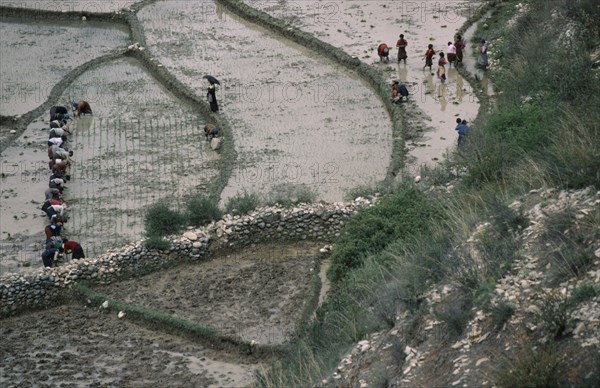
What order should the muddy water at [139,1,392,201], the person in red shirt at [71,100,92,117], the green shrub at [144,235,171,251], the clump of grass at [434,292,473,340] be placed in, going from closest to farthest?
the clump of grass at [434,292,473,340], the green shrub at [144,235,171,251], the muddy water at [139,1,392,201], the person in red shirt at [71,100,92,117]

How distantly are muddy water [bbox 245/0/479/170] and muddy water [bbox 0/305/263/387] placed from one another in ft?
27.2

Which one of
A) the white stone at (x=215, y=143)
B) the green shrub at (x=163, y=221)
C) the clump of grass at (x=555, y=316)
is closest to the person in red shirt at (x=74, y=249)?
the green shrub at (x=163, y=221)

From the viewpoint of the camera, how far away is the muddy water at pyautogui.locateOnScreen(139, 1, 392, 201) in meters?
26.4

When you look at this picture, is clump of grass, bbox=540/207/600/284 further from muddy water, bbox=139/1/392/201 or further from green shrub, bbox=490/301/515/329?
muddy water, bbox=139/1/392/201

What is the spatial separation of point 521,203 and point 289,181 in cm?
997

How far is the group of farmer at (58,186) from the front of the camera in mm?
23094

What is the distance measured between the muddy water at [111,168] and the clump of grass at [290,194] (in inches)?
73.0

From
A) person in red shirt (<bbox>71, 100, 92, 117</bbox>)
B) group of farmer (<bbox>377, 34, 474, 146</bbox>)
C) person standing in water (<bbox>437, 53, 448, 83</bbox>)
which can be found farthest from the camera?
person standing in water (<bbox>437, 53, 448, 83</bbox>)

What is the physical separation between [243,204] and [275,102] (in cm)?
747

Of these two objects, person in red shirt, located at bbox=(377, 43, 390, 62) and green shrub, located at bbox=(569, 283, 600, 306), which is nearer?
green shrub, located at bbox=(569, 283, 600, 306)

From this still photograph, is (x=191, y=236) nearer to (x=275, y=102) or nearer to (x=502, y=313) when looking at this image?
(x=275, y=102)

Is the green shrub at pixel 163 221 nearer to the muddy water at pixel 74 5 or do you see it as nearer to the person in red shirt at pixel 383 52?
the person in red shirt at pixel 383 52

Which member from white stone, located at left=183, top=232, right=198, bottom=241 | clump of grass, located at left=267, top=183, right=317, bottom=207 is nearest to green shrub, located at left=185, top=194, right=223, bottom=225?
white stone, located at left=183, top=232, right=198, bottom=241

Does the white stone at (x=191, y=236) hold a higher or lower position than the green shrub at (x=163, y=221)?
lower
